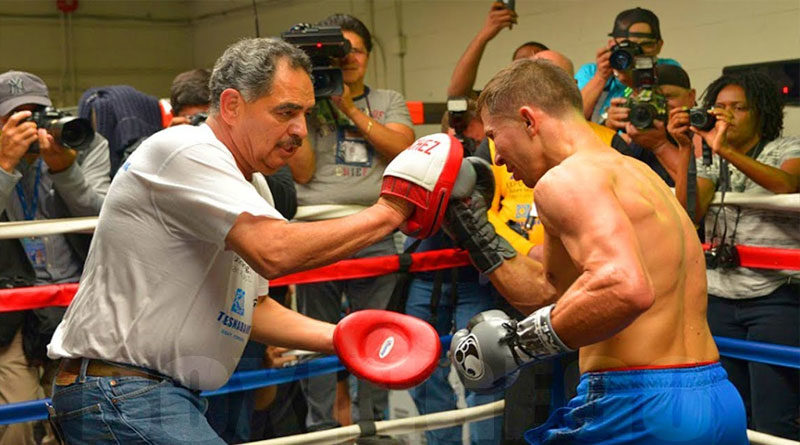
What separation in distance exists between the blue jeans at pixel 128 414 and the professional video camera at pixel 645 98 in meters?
2.31

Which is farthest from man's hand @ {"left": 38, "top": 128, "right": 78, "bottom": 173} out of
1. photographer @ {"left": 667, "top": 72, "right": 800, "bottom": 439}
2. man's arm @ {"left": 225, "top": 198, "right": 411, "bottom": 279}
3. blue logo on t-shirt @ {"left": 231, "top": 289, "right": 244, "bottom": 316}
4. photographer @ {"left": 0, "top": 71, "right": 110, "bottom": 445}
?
photographer @ {"left": 667, "top": 72, "right": 800, "bottom": 439}

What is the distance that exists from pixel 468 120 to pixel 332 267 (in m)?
0.99

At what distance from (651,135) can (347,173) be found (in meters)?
1.25

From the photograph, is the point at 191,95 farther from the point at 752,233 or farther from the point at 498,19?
the point at 752,233

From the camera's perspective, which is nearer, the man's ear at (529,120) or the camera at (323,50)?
the man's ear at (529,120)

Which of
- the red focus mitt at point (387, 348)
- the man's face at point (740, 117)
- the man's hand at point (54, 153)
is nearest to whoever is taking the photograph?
the red focus mitt at point (387, 348)

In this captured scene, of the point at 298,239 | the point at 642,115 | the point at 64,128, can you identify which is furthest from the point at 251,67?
the point at 642,115

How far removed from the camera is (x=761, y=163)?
3734mm

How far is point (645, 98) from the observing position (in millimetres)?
3885

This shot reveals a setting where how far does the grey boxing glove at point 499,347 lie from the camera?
2248 mm

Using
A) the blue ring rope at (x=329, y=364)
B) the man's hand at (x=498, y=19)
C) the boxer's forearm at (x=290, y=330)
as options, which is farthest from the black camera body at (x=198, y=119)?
the man's hand at (x=498, y=19)

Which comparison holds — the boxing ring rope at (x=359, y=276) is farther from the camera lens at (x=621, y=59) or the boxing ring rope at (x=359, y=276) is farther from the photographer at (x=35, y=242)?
the camera lens at (x=621, y=59)

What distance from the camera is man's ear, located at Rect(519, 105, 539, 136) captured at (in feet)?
8.12

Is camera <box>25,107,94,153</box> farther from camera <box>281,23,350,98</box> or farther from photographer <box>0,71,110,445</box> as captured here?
camera <box>281,23,350,98</box>
